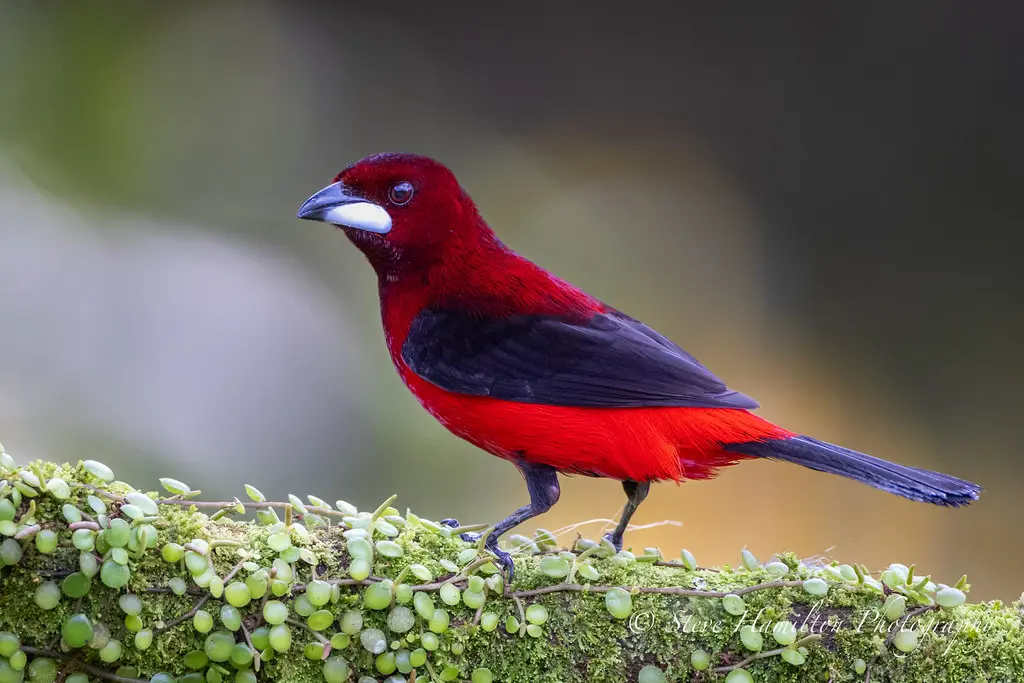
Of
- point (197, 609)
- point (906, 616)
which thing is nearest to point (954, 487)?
point (906, 616)

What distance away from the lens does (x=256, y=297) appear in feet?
11.8

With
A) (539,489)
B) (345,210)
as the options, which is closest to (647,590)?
(539,489)

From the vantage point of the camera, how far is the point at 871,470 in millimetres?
1802

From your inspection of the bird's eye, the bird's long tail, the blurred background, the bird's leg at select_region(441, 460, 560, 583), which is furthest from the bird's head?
the blurred background

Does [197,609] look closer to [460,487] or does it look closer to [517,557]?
[517,557]

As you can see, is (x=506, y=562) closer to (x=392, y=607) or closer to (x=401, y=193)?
(x=392, y=607)

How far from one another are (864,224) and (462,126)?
6.29ft

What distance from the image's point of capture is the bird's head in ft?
6.85

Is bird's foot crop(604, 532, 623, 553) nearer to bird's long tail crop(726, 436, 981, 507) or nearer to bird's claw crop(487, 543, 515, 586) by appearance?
bird's long tail crop(726, 436, 981, 507)

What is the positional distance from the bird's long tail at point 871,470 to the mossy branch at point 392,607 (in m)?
0.16

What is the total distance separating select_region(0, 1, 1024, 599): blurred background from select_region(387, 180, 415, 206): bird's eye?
5.15 ft

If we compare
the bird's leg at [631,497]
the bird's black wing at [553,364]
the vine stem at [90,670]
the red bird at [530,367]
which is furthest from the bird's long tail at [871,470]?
the vine stem at [90,670]

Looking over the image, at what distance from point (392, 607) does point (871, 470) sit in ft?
3.08

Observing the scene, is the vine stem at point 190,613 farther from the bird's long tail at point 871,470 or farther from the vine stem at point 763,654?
the bird's long tail at point 871,470
